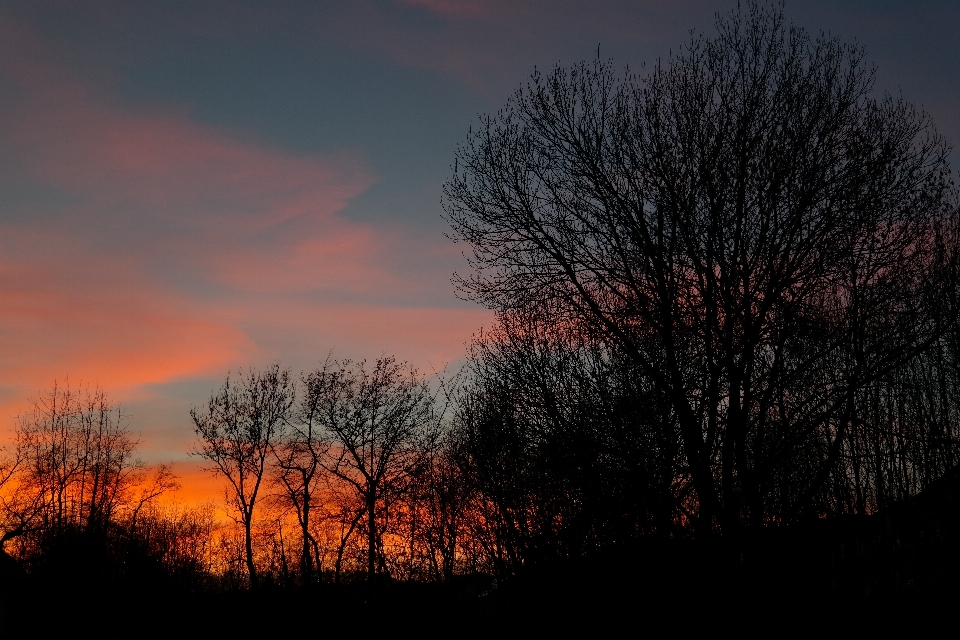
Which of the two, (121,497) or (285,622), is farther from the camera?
(121,497)

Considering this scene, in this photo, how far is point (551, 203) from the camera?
14430mm

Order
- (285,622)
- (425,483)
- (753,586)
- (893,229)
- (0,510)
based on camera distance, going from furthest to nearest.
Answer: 1. (0,510)
2. (425,483)
3. (285,622)
4. (893,229)
5. (753,586)

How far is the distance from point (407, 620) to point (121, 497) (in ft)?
108

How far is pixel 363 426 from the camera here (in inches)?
1683

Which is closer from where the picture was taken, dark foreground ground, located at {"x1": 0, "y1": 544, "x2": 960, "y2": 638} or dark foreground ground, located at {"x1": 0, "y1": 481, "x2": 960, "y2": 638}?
dark foreground ground, located at {"x1": 0, "y1": 481, "x2": 960, "y2": 638}

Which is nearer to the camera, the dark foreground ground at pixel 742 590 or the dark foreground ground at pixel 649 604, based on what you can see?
the dark foreground ground at pixel 742 590

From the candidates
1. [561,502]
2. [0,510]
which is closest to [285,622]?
[561,502]

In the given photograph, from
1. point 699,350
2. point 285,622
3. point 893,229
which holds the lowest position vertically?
point 285,622

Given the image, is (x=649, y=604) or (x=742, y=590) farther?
(x=649, y=604)

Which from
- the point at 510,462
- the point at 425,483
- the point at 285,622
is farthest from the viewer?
the point at 425,483

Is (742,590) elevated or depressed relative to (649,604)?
elevated

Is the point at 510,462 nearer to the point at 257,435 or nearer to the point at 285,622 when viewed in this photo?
the point at 285,622

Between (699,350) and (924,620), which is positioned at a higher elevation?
(699,350)

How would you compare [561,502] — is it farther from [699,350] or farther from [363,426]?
[363,426]
